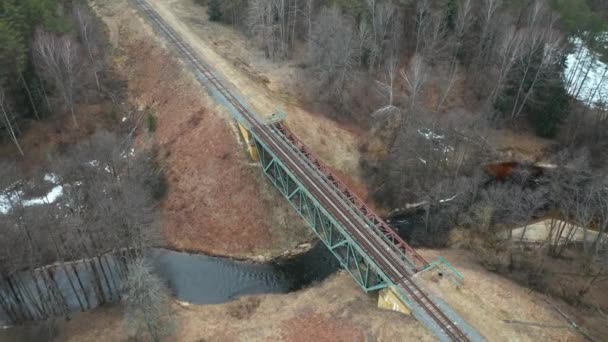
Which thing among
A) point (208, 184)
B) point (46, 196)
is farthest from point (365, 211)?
point (46, 196)

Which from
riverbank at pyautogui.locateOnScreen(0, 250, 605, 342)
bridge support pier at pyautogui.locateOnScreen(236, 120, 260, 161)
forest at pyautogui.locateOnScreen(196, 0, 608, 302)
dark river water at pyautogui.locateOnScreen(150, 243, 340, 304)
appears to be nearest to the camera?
riverbank at pyautogui.locateOnScreen(0, 250, 605, 342)

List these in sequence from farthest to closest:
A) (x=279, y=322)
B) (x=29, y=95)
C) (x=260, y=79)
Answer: (x=260, y=79)
(x=29, y=95)
(x=279, y=322)

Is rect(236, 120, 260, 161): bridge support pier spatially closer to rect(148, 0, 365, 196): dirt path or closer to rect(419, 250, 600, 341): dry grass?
rect(148, 0, 365, 196): dirt path

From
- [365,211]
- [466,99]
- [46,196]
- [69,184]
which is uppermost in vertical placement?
[466,99]

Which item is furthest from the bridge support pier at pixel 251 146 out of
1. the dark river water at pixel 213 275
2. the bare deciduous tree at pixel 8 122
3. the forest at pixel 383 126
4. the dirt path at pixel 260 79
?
the bare deciduous tree at pixel 8 122

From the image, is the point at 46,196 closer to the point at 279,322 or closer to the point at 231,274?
the point at 231,274

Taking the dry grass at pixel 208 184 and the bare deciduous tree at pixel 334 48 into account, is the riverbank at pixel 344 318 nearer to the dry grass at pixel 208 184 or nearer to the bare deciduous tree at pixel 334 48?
the dry grass at pixel 208 184

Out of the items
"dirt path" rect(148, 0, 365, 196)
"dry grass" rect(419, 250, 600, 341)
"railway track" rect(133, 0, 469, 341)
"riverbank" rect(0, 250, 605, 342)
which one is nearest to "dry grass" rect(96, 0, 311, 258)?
"railway track" rect(133, 0, 469, 341)
